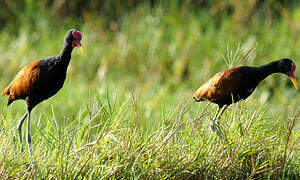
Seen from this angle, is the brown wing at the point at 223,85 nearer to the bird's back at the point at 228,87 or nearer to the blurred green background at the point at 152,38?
the bird's back at the point at 228,87

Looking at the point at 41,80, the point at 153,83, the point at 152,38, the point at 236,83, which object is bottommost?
the point at 236,83

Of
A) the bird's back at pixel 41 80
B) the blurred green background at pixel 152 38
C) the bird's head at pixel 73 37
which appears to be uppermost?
the blurred green background at pixel 152 38

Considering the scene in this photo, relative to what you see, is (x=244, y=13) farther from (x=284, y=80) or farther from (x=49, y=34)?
(x=49, y=34)

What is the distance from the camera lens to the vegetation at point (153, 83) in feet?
5.82

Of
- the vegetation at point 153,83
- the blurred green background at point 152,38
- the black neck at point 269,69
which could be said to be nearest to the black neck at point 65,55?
the vegetation at point 153,83

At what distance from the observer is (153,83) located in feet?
14.6

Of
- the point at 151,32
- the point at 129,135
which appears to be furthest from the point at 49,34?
the point at 129,135

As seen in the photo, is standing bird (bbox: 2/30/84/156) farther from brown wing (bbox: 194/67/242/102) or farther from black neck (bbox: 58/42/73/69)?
brown wing (bbox: 194/67/242/102)

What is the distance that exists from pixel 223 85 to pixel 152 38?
11.1 ft

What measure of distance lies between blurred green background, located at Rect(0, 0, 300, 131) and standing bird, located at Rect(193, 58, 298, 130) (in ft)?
7.33

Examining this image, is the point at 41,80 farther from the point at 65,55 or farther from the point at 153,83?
the point at 153,83

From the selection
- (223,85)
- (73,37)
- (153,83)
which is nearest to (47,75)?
(73,37)

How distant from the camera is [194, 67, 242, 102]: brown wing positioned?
163cm

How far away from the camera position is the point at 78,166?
5.65 feet
